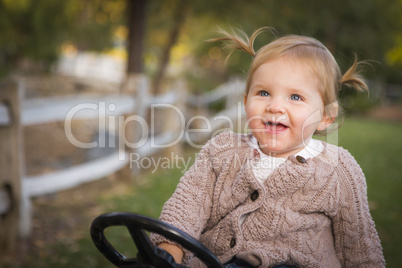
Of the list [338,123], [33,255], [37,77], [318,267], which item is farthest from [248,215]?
[37,77]

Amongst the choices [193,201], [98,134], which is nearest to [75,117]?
[193,201]

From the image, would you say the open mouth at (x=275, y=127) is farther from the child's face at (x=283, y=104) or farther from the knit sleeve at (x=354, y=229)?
the knit sleeve at (x=354, y=229)

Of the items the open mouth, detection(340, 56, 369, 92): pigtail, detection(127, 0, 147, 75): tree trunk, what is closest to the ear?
detection(340, 56, 369, 92): pigtail

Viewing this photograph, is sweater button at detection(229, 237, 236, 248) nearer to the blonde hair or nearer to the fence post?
the blonde hair

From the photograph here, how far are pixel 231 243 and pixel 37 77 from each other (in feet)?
55.1

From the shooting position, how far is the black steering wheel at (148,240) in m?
1.42

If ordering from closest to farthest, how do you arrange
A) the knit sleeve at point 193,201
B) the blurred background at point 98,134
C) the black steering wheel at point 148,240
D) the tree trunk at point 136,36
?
1. the black steering wheel at point 148,240
2. the knit sleeve at point 193,201
3. the blurred background at point 98,134
4. the tree trunk at point 136,36

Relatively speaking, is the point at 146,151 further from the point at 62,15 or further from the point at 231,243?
the point at 231,243

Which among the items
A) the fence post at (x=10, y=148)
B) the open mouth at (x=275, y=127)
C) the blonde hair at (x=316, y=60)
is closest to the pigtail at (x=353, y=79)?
the blonde hair at (x=316, y=60)

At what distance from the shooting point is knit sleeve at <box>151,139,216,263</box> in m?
1.80

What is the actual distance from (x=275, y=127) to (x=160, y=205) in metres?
3.54

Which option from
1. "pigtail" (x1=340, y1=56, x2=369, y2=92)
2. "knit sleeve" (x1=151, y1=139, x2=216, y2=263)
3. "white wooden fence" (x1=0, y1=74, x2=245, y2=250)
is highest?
"pigtail" (x1=340, y1=56, x2=369, y2=92)

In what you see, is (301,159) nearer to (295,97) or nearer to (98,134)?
(295,97)

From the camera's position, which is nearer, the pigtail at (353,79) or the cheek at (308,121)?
the cheek at (308,121)
